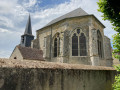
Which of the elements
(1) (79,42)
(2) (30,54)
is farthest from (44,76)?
(2) (30,54)

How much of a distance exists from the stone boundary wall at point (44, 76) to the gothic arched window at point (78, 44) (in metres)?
8.52

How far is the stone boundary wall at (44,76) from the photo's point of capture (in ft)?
7.11

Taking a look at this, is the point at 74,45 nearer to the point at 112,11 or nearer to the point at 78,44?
the point at 78,44

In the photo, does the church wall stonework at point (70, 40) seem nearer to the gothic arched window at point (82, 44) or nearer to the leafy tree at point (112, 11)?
the gothic arched window at point (82, 44)

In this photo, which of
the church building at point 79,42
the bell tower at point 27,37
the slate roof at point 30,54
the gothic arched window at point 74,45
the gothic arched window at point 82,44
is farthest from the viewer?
the bell tower at point 27,37

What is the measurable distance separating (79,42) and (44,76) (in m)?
11.8

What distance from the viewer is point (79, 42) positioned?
1410 cm

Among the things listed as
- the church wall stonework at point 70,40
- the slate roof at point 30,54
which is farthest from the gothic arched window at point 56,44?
the slate roof at point 30,54

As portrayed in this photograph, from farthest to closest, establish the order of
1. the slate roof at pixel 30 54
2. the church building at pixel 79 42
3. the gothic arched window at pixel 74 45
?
the slate roof at pixel 30 54 → the gothic arched window at pixel 74 45 → the church building at pixel 79 42

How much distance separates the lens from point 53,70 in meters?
3.14

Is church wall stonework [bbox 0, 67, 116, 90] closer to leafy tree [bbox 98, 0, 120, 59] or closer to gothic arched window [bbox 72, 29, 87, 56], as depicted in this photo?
leafy tree [bbox 98, 0, 120, 59]

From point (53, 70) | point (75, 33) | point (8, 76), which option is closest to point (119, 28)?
point (53, 70)

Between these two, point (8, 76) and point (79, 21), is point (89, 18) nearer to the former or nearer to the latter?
point (79, 21)

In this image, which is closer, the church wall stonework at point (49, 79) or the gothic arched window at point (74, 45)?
the church wall stonework at point (49, 79)
